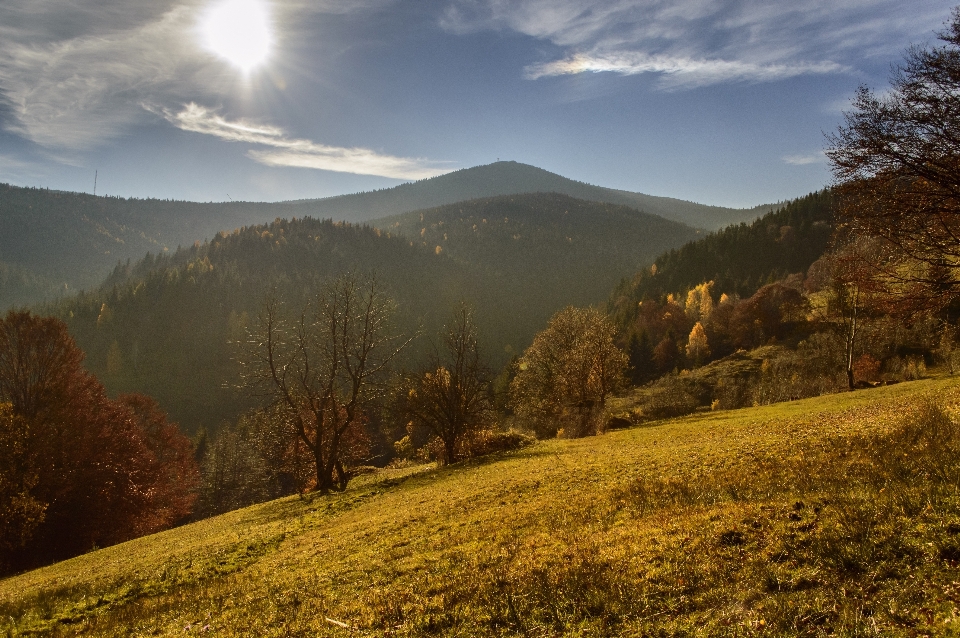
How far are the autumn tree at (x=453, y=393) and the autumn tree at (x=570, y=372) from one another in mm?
14250

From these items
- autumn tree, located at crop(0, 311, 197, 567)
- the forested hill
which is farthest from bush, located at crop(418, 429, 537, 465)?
the forested hill

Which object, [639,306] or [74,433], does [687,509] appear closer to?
[74,433]

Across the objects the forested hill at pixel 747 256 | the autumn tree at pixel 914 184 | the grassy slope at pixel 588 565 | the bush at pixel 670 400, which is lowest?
the bush at pixel 670 400

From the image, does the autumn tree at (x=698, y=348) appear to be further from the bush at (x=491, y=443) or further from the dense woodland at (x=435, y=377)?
the bush at (x=491, y=443)

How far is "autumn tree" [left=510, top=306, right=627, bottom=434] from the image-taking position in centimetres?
5144

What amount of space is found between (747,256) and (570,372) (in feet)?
A: 498

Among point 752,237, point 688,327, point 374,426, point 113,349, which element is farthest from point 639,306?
point 113,349

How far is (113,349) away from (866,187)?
24731cm

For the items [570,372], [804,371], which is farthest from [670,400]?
[570,372]

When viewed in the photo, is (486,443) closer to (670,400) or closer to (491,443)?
(491,443)

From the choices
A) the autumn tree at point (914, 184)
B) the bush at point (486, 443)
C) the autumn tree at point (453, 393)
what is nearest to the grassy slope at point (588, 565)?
the autumn tree at point (914, 184)

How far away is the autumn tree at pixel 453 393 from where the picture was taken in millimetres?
37562

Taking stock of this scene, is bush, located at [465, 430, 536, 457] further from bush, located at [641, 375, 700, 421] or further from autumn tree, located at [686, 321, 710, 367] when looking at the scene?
autumn tree, located at [686, 321, 710, 367]

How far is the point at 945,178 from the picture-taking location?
44.2ft
